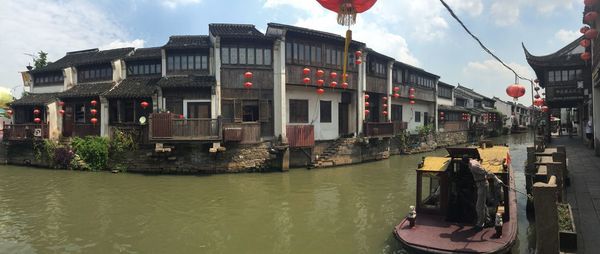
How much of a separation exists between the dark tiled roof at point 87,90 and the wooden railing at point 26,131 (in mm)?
2432

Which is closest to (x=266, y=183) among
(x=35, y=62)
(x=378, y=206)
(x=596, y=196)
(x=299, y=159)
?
(x=299, y=159)

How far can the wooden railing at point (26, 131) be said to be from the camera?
2200cm

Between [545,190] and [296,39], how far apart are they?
16747 millimetres

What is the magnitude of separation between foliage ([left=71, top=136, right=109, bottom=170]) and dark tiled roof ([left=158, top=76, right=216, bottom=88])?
4736 mm

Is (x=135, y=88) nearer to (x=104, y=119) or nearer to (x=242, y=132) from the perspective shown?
(x=104, y=119)

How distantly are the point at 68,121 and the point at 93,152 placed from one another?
503 centimetres

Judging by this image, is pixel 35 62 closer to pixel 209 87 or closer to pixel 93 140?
pixel 93 140

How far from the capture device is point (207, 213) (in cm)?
1183

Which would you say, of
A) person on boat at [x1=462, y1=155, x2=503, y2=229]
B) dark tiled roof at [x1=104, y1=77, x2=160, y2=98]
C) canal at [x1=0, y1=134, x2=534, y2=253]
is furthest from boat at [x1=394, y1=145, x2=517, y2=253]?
dark tiled roof at [x1=104, y1=77, x2=160, y2=98]

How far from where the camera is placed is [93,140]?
20828mm

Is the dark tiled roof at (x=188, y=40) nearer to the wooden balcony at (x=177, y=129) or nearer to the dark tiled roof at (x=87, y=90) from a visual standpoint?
the dark tiled roof at (x=87, y=90)

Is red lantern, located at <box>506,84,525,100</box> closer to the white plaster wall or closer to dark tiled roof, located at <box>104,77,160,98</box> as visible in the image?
the white plaster wall

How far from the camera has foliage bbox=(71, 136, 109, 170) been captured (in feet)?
66.7

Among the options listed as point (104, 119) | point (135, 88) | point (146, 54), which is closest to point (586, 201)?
point (135, 88)
